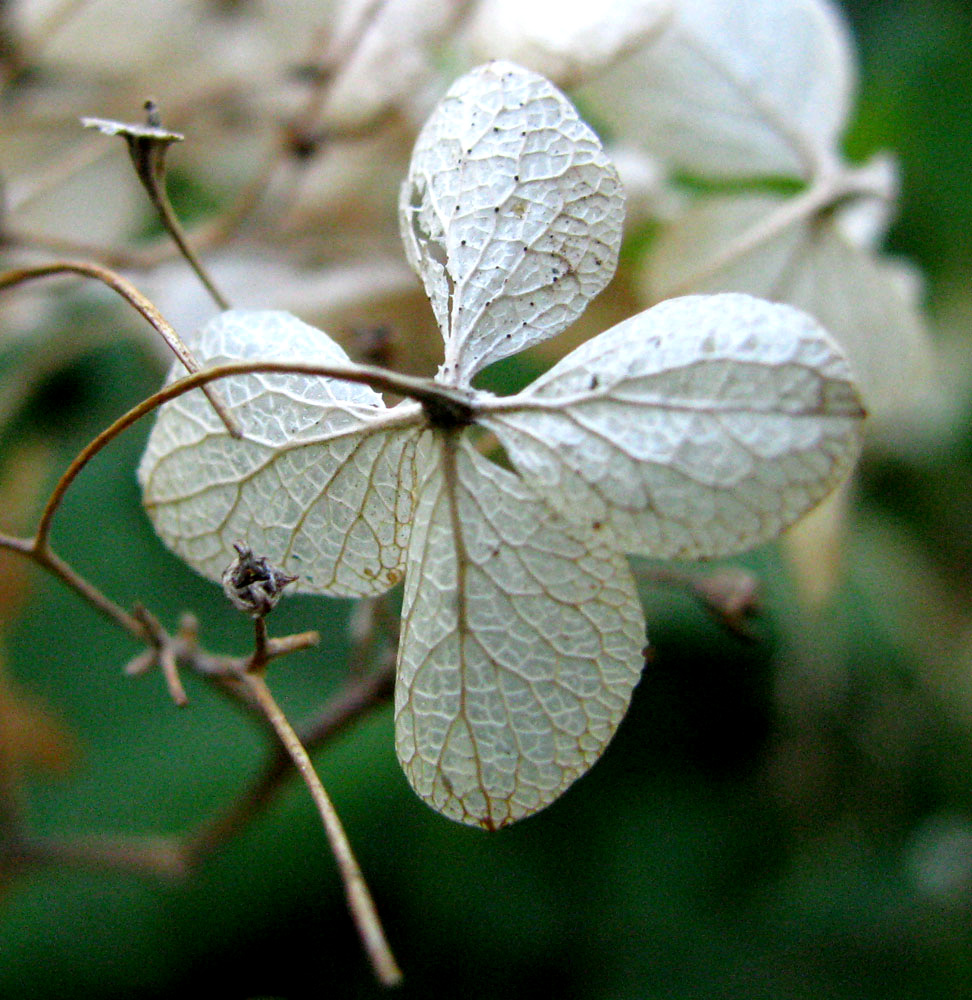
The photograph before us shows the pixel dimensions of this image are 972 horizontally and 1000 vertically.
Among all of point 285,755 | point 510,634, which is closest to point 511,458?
point 510,634

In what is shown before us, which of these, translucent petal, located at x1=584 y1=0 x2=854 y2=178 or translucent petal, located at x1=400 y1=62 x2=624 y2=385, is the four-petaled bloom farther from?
translucent petal, located at x1=584 y1=0 x2=854 y2=178

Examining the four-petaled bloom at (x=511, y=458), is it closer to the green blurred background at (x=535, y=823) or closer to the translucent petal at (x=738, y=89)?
the translucent petal at (x=738, y=89)

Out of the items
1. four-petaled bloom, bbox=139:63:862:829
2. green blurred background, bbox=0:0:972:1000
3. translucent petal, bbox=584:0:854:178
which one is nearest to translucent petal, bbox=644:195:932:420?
translucent petal, bbox=584:0:854:178

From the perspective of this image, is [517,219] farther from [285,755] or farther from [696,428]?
[285,755]

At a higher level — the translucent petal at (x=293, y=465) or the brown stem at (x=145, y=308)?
the brown stem at (x=145, y=308)

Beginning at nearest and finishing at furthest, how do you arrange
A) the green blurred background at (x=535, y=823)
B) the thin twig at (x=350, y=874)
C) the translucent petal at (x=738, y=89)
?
the thin twig at (x=350, y=874) → the translucent petal at (x=738, y=89) → the green blurred background at (x=535, y=823)

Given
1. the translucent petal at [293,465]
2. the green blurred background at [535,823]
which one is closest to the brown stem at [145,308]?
the translucent petal at [293,465]
